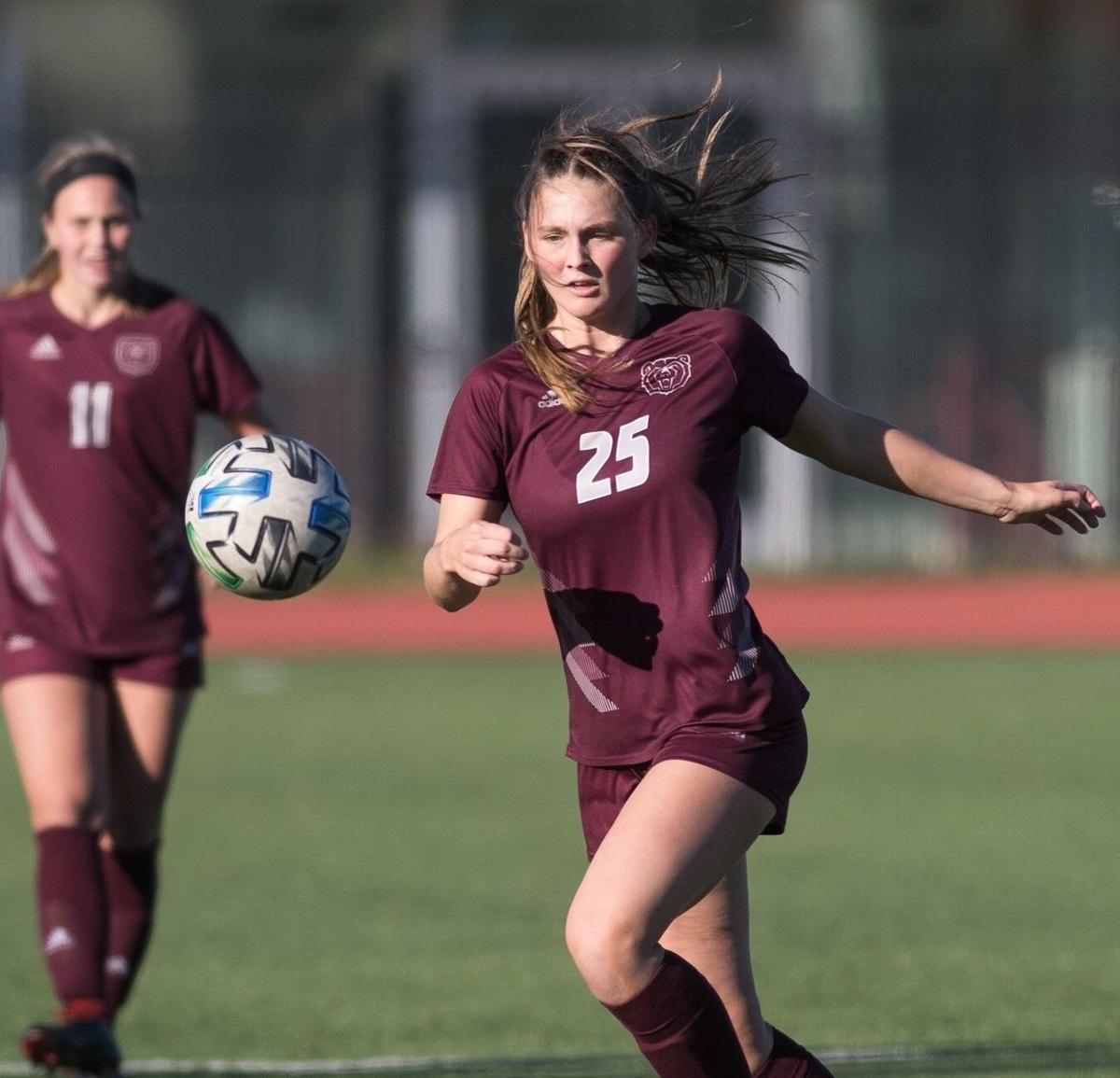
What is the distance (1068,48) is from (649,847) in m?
18.6

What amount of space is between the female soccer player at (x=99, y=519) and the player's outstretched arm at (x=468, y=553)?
1.60 metres

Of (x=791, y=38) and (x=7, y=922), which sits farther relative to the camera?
(x=791, y=38)

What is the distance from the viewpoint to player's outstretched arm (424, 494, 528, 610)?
12.9 feet

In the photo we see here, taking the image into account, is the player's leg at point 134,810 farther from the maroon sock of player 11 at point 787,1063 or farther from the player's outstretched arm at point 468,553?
the maroon sock of player 11 at point 787,1063

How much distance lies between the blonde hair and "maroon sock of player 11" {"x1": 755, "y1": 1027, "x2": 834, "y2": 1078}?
2.81 m

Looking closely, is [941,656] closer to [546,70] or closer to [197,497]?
[546,70]

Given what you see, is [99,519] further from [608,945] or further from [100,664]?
[608,945]

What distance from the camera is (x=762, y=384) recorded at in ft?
14.5

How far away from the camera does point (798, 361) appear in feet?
67.5

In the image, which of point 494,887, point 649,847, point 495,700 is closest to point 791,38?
point 495,700

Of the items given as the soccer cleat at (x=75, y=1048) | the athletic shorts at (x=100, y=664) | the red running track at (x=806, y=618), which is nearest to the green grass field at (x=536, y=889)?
the soccer cleat at (x=75, y=1048)

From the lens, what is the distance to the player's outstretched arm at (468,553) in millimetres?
3945

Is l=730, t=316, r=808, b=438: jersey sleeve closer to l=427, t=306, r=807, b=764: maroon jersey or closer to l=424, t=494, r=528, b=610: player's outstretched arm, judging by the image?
l=427, t=306, r=807, b=764: maroon jersey

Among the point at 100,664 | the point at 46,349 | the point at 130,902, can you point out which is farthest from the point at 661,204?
the point at 130,902
